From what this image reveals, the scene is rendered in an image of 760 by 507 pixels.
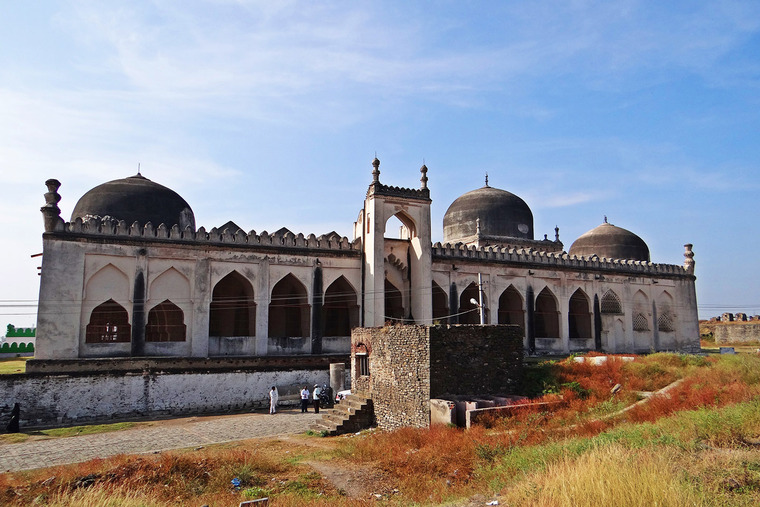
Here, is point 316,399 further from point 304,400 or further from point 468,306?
point 468,306

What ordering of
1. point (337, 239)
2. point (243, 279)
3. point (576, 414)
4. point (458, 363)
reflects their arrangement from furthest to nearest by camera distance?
point (337, 239) → point (243, 279) → point (458, 363) → point (576, 414)

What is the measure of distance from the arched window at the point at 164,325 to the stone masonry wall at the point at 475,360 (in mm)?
10292

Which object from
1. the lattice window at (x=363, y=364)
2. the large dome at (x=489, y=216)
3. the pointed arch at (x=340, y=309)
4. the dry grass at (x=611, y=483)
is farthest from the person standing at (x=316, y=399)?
the large dome at (x=489, y=216)

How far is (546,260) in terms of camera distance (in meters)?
25.3

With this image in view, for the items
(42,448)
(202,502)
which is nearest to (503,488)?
(202,502)

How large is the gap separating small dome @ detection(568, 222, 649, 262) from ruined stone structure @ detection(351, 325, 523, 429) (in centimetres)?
1745

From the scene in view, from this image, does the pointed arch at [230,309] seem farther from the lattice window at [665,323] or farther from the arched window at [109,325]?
the lattice window at [665,323]

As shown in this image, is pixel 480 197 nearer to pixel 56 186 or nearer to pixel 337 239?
pixel 337 239

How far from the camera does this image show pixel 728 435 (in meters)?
7.15

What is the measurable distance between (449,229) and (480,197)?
7.67 ft

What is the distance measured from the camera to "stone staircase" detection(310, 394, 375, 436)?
1375 cm

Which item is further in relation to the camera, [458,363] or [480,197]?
[480,197]

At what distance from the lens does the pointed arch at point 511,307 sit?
81.4ft

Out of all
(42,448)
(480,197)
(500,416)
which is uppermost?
(480,197)
